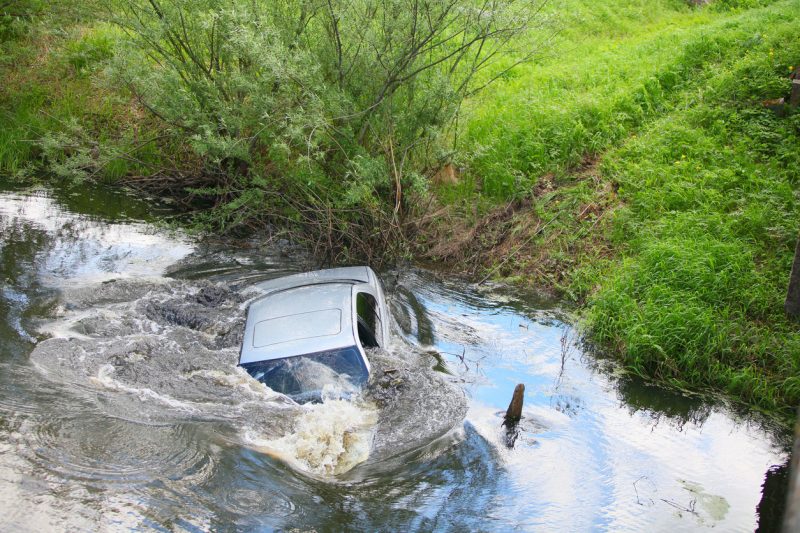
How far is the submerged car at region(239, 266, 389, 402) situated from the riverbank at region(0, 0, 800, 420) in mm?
3306

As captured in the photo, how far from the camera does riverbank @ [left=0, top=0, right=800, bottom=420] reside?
879 cm

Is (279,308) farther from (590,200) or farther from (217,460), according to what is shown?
(590,200)

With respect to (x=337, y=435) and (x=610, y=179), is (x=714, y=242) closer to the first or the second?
(x=610, y=179)

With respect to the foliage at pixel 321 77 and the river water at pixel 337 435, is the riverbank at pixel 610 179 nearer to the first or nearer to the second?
the foliage at pixel 321 77

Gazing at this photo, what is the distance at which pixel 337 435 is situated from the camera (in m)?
6.00

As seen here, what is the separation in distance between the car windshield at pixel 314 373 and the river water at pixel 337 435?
0.39 ft

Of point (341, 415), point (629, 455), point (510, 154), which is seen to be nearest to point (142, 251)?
point (341, 415)

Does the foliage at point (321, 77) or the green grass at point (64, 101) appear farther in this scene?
the green grass at point (64, 101)

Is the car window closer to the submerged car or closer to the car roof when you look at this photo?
the submerged car

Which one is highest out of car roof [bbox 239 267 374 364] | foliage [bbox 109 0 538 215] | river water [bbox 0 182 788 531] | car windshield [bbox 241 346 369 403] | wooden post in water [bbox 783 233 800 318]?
foliage [bbox 109 0 538 215]

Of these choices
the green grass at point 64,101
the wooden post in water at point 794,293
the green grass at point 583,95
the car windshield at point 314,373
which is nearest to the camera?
the car windshield at point 314,373

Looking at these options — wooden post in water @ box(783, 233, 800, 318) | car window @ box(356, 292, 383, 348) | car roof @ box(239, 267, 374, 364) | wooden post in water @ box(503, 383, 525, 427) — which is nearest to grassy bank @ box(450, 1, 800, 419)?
wooden post in water @ box(783, 233, 800, 318)


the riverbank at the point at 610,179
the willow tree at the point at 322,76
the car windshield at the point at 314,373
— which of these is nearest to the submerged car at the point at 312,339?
the car windshield at the point at 314,373

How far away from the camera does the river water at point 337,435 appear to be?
17.3 ft
